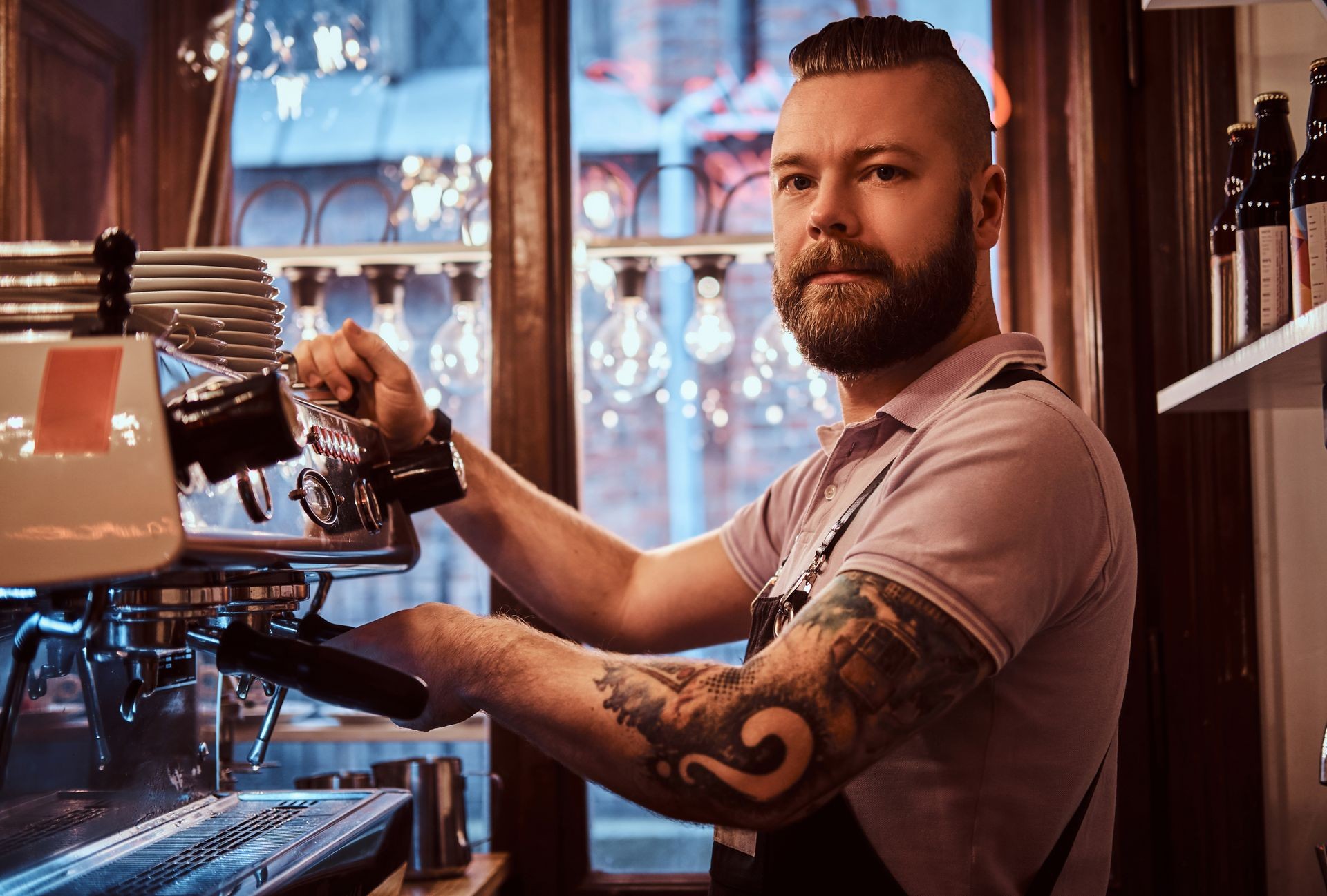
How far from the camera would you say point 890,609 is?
85 cm

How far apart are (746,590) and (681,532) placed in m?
0.47

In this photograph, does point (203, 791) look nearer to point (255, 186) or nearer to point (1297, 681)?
point (255, 186)

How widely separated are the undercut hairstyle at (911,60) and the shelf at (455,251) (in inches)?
26.1

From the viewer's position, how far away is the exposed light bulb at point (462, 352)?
1.86 metres

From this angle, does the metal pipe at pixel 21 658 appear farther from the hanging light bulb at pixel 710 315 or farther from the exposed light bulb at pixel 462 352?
the hanging light bulb at pixel 710 315

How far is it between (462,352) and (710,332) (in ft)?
1.37

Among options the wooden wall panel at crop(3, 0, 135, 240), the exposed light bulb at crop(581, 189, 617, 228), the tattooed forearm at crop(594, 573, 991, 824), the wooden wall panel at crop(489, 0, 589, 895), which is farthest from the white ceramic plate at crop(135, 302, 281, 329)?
the wooden wall panel at crop(3, 0, 135, 240)

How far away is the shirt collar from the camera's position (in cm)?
114

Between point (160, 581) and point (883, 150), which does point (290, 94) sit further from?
point (160, 581)

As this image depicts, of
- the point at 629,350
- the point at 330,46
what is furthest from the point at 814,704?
the point at 330,46

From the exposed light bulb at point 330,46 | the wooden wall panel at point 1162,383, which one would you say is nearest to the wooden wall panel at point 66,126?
the exposed light bulb at point 330,46

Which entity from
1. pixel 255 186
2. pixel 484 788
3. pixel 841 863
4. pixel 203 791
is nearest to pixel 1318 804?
pixel 841 863

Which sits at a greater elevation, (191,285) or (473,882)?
(191,285)

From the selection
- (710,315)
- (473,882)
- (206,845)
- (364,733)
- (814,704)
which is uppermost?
(710,315)
